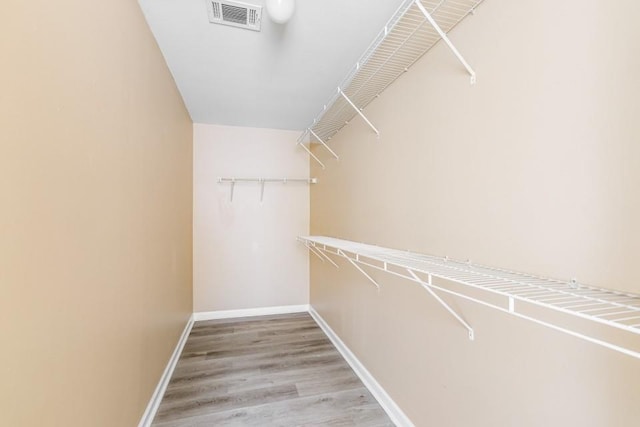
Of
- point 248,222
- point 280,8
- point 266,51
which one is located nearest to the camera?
point 280,8

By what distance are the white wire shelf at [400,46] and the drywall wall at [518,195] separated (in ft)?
0.17

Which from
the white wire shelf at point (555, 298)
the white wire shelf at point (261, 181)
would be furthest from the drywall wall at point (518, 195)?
the white wire shelf at point (261, 181)

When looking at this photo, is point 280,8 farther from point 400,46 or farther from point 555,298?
point 555,298

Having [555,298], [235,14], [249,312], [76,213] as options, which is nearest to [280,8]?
[235,14]

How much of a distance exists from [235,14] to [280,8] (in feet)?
1.09

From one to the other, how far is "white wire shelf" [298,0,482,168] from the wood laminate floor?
1.85 m

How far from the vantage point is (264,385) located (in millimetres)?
2027

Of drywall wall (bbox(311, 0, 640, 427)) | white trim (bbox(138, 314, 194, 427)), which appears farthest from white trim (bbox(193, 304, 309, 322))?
drywall wall (bbox(311, 0, 640, 427))

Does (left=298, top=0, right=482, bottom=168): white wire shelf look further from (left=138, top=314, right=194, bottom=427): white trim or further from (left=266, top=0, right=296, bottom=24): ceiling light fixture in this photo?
(left=138, top=314, right=194, bottom=427): white trim

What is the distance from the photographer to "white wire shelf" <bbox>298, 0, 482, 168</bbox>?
1.11 metres

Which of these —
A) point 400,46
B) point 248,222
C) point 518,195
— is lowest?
point 248,222

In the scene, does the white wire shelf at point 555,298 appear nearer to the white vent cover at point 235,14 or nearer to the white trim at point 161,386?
the white vent cover at point 235,14

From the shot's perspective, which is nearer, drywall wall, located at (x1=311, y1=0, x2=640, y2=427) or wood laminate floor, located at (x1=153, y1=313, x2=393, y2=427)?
drywall wall, located at (x1=311, y1=0, x2=640, y2=427)

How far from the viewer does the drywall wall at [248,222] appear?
3.23m
